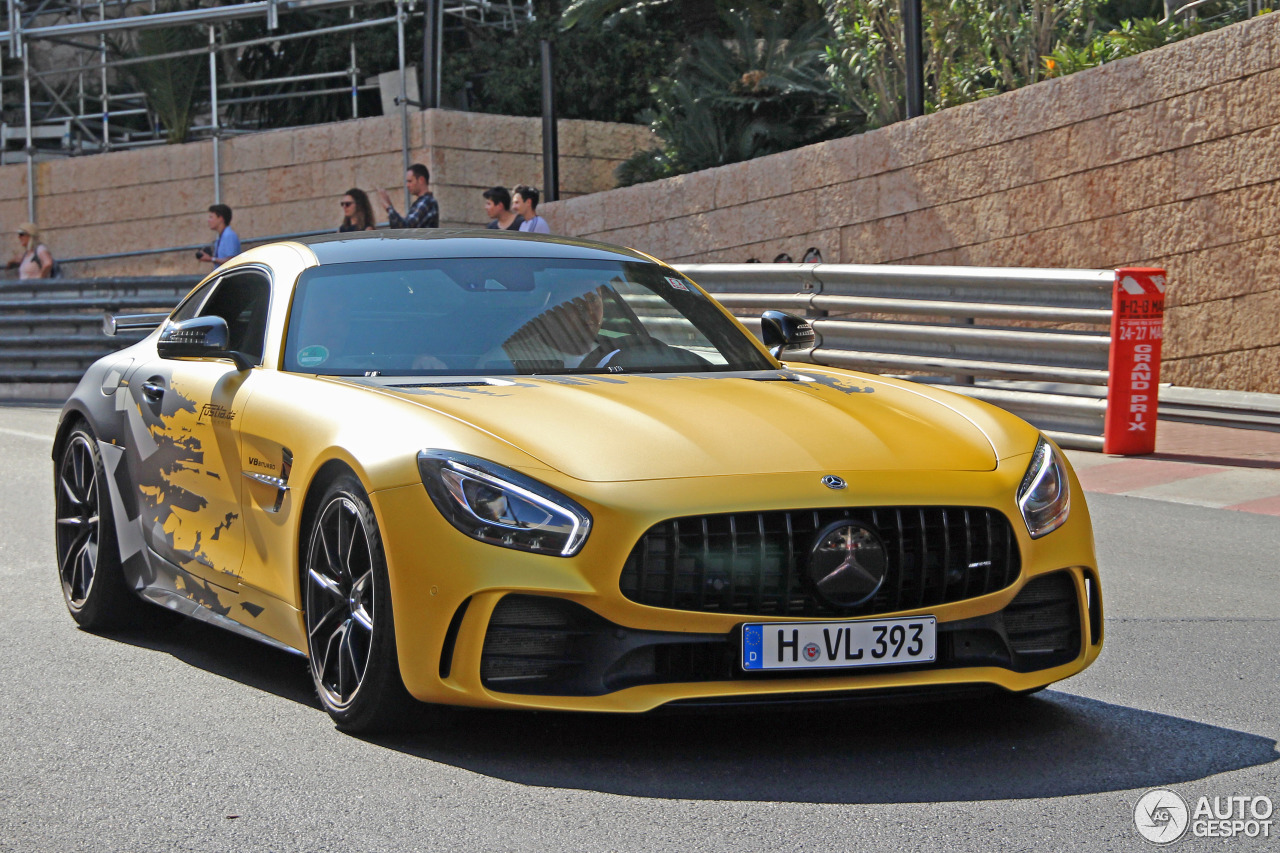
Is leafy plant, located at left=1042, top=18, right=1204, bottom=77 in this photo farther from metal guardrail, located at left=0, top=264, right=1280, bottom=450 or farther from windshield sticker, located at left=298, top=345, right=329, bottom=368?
windshield sticker, located at left=298, top=345, right=329, bottom=368

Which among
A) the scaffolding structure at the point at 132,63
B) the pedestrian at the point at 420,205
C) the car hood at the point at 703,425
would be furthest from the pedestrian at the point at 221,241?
the car hood at the point at 703,425

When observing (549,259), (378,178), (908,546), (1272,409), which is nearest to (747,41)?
(378,178)

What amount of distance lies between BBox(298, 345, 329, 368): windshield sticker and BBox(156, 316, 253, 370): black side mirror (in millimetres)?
224

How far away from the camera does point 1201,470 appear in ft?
31.6

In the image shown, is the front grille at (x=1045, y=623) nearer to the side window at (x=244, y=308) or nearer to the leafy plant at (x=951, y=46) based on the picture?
the side window at (x=244, y=308)

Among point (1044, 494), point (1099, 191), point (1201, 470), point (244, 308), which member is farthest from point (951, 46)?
point (1044, 494)

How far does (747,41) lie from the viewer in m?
21.7

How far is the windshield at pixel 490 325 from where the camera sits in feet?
16.8

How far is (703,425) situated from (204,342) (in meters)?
1.78

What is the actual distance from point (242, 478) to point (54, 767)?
105 centimetres

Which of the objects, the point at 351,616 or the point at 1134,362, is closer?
the point at 351,616

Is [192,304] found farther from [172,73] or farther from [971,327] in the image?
[172,73]

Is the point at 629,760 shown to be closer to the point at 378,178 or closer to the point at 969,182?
the point at 969,182

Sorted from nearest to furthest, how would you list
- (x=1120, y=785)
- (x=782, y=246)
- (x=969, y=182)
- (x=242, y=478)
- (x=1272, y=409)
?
(x=1120, y=785), (x=242, y=478), (x=1272, y=409), (x=969, y=182), (x=782, y=246)
